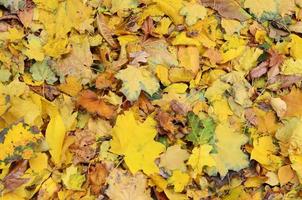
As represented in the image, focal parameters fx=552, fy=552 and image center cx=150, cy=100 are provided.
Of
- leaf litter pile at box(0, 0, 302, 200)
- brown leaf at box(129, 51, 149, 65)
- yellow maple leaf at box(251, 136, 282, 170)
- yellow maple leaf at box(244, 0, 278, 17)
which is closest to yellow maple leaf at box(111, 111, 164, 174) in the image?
leaf litter pile at box(0, 0, 302, 200)

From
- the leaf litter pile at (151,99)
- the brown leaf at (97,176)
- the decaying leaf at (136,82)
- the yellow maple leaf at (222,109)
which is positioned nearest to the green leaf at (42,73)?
the leaf litter pile at (151,99)

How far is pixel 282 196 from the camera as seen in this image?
182 cm

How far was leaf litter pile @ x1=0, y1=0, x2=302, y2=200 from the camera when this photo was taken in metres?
1.77

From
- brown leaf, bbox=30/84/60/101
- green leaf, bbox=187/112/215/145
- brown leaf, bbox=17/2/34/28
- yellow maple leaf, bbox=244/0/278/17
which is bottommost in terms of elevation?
green leaf, bbox=187/112/215/145

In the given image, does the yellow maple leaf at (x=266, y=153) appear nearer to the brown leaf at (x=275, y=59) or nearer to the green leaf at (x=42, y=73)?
the brown leaf at (x=275, y=59)

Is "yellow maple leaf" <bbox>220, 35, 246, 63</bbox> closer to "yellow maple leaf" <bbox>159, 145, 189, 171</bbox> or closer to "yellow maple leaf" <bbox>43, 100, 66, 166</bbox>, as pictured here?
"yellow maple leaf" <bbox>159, 145, 189, 171</bbox>

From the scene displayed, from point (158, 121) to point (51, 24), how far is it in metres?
0.55

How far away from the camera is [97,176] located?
1773mm

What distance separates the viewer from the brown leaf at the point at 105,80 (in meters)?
1.90

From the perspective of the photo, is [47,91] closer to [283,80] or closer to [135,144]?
[135,144]

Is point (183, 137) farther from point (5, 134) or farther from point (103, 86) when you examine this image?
point (5, 134)

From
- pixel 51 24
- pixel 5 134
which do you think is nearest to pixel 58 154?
pixel 5 134

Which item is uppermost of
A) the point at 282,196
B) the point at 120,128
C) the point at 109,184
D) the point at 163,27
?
the point at 163,27

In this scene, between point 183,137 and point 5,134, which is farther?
point 183,137
